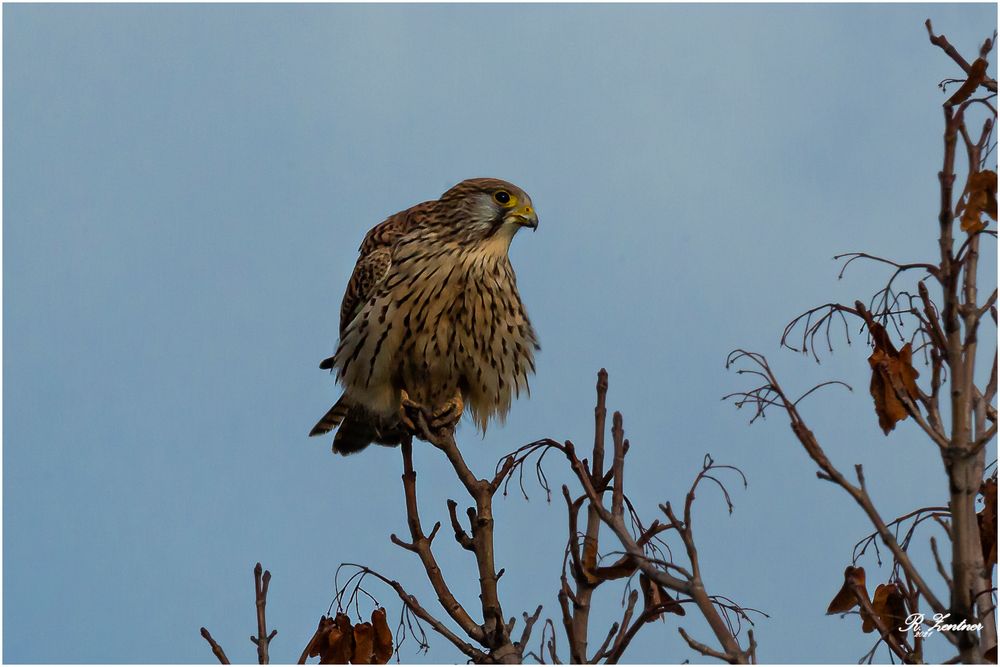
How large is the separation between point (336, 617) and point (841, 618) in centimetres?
140

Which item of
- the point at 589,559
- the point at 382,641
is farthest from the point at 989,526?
the point at 382,641

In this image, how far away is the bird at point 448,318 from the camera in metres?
4.98

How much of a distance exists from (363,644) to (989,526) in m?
1.70

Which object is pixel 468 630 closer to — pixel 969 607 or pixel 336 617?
pixel 336 617

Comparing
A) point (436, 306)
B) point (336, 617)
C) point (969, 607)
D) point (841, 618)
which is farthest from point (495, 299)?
point (969, 607)

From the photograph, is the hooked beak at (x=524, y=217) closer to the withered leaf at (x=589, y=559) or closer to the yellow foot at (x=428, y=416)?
the yellow foot at (x=428, y=416)

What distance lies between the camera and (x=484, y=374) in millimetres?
5074

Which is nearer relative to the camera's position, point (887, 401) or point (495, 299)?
point (887, 401)

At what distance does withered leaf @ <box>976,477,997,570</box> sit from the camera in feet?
8.72

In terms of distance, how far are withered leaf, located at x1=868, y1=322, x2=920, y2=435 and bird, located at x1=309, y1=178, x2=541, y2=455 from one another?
2.34 m

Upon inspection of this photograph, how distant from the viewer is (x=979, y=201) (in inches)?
106

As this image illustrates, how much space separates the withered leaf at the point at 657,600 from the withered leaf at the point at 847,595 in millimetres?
367

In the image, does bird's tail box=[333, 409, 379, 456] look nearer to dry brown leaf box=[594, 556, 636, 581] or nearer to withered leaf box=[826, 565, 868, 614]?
dry brown leaf box=[594, 556, 636, 581]

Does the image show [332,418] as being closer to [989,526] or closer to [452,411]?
[452,411]
